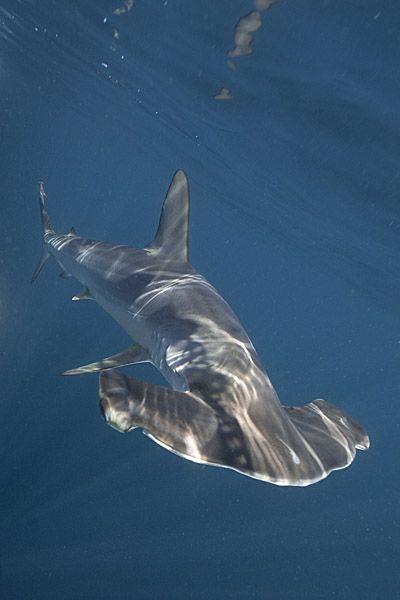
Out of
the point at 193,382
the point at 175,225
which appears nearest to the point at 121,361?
the point at 193,382

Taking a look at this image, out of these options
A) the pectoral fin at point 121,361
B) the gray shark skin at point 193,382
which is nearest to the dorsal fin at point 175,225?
the gray shark skin at point 193,382

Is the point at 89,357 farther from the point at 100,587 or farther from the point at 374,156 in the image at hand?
the point at 374,156

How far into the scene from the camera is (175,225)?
21.9 feet

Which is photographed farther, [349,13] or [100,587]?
[100,587]

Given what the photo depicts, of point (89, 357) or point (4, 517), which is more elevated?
point (89, 357)

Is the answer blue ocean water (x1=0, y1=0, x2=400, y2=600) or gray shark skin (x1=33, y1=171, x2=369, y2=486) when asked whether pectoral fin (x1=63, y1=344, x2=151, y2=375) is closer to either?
gray shark skin (x1=33, y1=171, x2=369, y2=486)

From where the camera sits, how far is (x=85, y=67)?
21891mm

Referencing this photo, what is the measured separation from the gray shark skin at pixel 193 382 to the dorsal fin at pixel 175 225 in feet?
0.05

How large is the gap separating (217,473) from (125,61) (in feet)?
52.7

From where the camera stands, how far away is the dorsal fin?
6461mm

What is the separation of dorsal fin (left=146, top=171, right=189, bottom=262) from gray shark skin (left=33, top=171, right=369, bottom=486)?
0.6 inches

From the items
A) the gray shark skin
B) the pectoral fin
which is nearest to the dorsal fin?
the gray shark skin

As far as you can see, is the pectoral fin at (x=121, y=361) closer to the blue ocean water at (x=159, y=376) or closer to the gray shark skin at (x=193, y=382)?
the gray shark skin at (x=193, y=382)

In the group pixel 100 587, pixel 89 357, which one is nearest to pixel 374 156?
pixel 89 357
